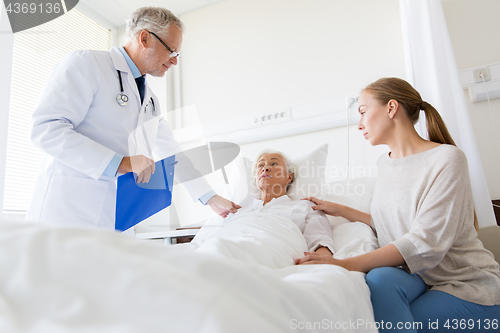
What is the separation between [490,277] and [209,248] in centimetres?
80

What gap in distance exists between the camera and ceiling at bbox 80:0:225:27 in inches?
118

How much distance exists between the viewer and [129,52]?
5.29 ft

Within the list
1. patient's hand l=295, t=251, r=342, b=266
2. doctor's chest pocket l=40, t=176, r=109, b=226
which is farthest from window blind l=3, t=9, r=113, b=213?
patient's hand l=295, t=251, r=342, b=266

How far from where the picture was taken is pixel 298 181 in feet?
6.39

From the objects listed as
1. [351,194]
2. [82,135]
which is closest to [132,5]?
[82,135]

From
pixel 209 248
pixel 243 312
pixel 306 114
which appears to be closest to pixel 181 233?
pixel 306 114

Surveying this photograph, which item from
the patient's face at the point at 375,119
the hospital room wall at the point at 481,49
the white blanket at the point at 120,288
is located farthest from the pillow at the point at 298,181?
the white blanket at the point at 120,288

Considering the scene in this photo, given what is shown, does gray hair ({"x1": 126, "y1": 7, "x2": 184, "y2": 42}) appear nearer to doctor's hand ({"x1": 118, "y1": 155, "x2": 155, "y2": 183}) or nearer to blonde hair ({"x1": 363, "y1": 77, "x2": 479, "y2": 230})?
doctor's hand ({"x1": 118, "y1": 155, "x2": 155, "y2": 183})

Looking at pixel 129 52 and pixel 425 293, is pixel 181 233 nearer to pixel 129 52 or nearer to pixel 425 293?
pixel 129 52

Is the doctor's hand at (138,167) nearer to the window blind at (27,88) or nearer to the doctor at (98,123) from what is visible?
the doctor at (98,123)

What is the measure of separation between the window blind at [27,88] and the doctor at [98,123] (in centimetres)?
112

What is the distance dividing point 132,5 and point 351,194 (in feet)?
8.81

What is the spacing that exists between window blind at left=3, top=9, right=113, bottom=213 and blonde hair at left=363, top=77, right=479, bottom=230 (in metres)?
2.22

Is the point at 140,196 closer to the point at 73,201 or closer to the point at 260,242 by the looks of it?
the point at 73,201
